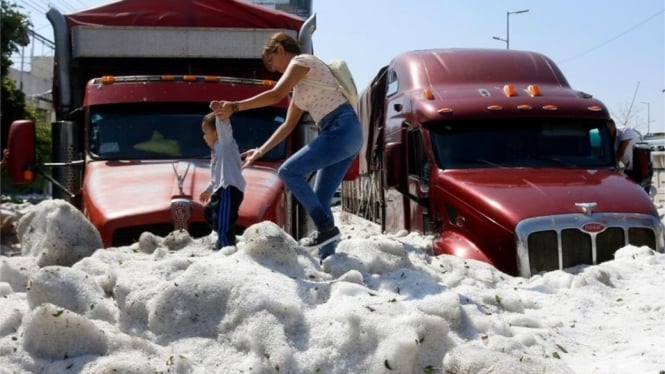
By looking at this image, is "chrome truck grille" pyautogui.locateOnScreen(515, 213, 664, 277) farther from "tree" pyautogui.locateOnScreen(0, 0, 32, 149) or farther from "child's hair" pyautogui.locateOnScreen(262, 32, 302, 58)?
"tree" pyautogui.locateOnScreen(0, 0, 32, 149)

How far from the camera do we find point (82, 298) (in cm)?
441

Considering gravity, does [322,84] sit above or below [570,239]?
above

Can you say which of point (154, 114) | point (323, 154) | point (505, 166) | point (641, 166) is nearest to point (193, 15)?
point (154, 114)

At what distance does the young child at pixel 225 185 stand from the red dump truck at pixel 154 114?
19.1 inches

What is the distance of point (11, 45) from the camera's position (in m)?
33.2

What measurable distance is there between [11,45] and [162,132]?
27.9 metres

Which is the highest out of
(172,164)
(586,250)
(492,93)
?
(492,93)

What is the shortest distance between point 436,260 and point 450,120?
328cm

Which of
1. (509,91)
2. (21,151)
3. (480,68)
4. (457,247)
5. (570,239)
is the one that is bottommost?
(457,247)

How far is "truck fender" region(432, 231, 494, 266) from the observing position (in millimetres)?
7453

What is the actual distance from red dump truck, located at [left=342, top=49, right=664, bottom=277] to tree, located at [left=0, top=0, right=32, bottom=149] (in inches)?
937

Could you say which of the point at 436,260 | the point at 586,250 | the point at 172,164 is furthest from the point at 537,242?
the point at 172,164

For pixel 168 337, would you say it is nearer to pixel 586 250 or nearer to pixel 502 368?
pixel 502 368

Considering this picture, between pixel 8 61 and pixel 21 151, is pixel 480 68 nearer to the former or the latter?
pixel 21 151
